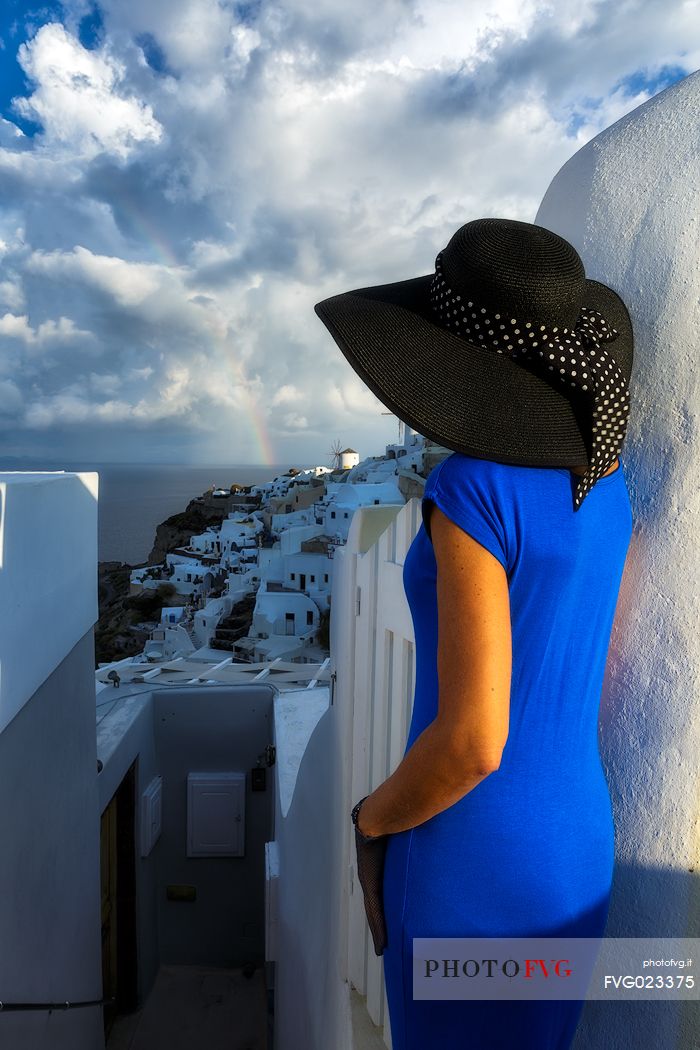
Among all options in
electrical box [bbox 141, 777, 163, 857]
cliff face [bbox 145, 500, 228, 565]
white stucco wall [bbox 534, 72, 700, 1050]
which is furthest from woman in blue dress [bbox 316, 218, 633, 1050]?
cliff face [bbox 145, 500, 228, 565]

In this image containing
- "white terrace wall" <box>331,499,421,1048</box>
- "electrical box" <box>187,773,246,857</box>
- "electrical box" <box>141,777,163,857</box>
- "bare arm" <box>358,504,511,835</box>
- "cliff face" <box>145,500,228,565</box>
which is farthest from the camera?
"cliff face" <box>145,500,228,565</box>

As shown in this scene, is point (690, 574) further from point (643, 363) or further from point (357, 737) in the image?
point (357, 737)

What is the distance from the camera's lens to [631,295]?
4.48ft

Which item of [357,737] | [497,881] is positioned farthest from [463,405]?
[357,737]

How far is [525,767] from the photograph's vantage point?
109cm

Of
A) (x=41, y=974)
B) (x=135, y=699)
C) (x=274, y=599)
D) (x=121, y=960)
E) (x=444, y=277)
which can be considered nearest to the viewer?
(x=444, y=277)

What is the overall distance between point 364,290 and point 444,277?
20cm

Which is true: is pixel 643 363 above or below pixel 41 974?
above

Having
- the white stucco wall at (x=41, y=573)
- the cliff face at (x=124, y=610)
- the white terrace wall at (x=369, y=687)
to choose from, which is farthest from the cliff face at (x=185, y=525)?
the white terrace wall at (x=369, y=687)

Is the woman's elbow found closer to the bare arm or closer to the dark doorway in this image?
the bare arm

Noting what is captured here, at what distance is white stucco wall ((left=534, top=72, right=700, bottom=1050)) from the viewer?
4.14 feet

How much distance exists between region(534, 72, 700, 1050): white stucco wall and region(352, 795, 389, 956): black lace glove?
46 centimetres

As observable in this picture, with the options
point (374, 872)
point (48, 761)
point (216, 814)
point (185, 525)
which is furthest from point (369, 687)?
point (185, 525)

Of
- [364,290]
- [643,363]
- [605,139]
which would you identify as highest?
[605,139]
